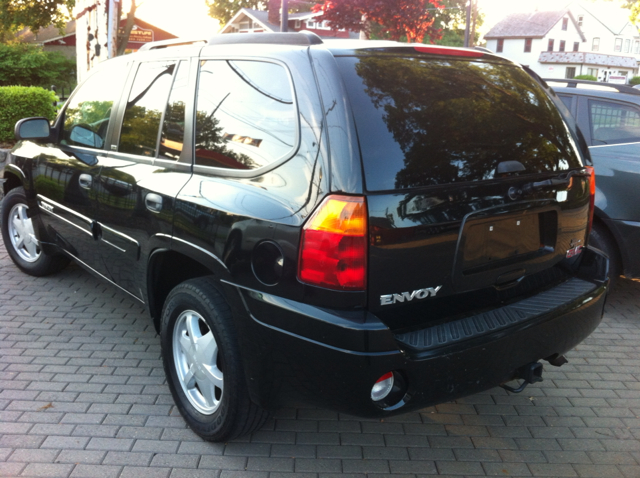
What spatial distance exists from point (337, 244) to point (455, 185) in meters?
0.58

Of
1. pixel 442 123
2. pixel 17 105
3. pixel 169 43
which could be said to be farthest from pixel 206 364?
pixel 17 105

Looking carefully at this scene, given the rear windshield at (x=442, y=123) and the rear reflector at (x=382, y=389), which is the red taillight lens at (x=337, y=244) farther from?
the rear reflector at (x=382, y=389)

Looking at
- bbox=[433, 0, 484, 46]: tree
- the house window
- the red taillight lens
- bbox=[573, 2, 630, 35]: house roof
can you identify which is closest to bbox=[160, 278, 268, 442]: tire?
the red taillight lens

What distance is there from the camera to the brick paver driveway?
118 inches

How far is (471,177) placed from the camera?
2684mm

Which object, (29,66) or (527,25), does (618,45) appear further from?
(29,66)

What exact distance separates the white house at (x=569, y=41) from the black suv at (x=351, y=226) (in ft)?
231

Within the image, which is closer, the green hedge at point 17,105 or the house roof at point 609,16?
the green hedge at point 17,105

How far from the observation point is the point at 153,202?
329 centimetres

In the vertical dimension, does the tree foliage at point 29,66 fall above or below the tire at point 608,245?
above

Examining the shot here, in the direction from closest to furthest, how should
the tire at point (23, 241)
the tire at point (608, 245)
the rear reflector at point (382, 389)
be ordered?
the rear reflector at point (382, 389) < the tire at point (608, 245) < the tire at point (23, 241)

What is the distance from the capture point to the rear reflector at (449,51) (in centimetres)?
302

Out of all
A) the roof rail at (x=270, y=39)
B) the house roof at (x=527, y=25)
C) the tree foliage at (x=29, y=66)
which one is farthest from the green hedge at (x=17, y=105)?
the house roof at (x=527, y=25)

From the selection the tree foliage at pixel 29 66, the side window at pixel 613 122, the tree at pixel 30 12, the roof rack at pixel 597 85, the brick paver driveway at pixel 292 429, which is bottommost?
the brick paver driveway at pixel 292 429
